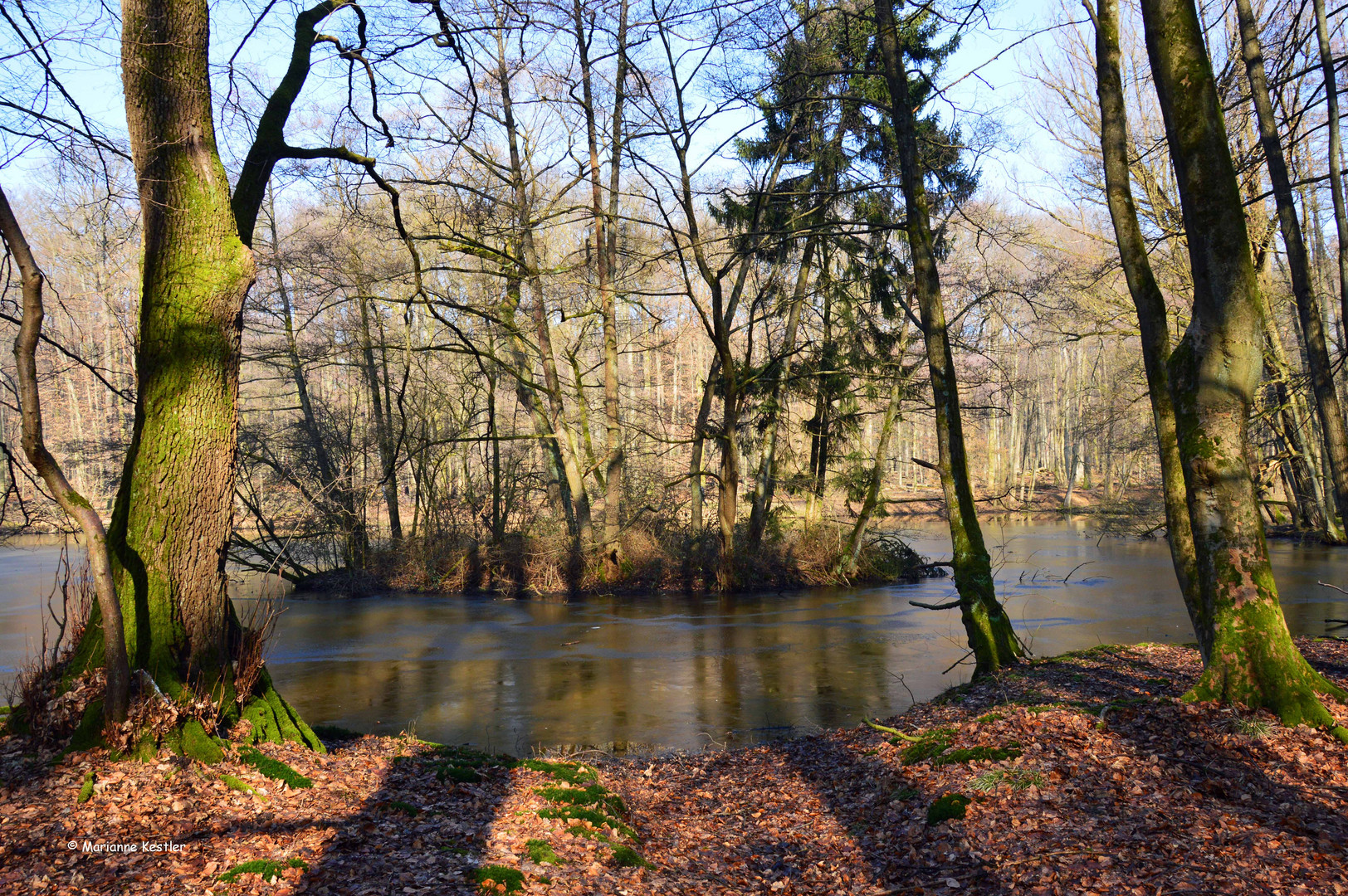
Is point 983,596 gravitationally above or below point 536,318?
below

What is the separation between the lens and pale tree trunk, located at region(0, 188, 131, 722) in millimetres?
4477

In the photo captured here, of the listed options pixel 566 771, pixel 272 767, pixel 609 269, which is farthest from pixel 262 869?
pixel 609 269

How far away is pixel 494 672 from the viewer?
43.2 feet

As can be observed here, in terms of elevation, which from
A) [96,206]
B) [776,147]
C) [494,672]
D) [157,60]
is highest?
[776,147]

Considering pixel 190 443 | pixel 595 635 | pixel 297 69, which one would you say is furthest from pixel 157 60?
pixel 595 635

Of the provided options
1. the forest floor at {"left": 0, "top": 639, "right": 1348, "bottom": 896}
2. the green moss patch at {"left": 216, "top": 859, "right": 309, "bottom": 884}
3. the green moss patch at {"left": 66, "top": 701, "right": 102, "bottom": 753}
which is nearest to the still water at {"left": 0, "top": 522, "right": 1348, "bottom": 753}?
the forest floor at {"left": 0, "top": 639, "right": 1348, "bottom": 896}

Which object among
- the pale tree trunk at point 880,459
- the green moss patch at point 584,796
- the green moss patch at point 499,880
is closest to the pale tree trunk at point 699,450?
the pale tree trunk at point 880,459

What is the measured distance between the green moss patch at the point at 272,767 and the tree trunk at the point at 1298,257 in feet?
30.5

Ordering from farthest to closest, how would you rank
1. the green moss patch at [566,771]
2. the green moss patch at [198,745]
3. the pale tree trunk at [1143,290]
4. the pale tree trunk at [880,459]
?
the pale tree trunk at [880,459], the pale tree trunk at [1143,290], the green moss patch at [566,771], the green moss patch at [198,745]

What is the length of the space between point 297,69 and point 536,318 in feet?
44.3

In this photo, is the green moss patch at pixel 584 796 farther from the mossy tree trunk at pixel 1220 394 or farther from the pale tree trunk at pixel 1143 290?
the pale tree trunk at pixel 1143 290

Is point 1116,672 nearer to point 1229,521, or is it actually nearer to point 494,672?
point 1229,521

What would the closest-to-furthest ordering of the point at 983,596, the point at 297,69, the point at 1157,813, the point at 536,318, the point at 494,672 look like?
the point at 1157,813
the point at 297,69
the point at 983,596
the point at 494,672
the point at 536,318

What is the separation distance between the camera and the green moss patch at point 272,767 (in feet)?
16.7
